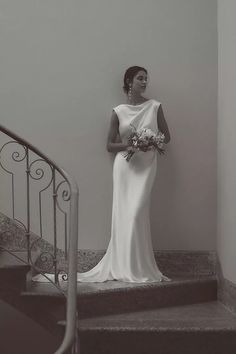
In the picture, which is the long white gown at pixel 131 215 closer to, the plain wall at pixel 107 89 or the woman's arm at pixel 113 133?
the woman's arm at pixel 113 133

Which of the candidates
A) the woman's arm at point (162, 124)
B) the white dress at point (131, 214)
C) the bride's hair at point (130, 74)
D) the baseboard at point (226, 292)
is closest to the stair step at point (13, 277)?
the white dress at point (131, 214)

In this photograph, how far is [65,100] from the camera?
5.51 m

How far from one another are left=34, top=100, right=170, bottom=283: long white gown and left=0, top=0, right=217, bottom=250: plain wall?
1.30 feet

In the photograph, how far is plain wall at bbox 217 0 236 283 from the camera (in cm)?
466

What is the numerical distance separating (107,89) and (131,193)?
1.34m

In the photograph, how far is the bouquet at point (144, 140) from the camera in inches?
195

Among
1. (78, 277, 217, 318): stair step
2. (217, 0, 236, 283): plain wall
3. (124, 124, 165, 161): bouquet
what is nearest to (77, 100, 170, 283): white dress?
(124, 124, 165, 161): bouquet

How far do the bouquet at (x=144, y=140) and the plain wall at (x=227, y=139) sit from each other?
724mm

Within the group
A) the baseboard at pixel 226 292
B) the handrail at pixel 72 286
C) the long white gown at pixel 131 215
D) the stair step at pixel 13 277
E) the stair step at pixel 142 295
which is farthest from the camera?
the long white gown at pixel 131 215

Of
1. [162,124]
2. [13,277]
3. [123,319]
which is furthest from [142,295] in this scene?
[162,124]

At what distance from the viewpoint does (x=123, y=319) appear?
4051mm

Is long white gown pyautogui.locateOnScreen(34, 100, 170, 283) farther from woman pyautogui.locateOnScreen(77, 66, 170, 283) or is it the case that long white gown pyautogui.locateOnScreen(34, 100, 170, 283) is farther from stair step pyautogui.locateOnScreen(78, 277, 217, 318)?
stair step pyautogui.locateOnScreen(78, 277, 217, 318)

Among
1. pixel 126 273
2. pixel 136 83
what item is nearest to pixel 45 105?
pixel 136 83

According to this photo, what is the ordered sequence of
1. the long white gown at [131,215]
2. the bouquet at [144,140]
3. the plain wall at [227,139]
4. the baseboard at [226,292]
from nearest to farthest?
the baseboard at [226,292] < the plain wall at [227,139] < the long white gown at [131,215] < the bouquet at [144,140]
